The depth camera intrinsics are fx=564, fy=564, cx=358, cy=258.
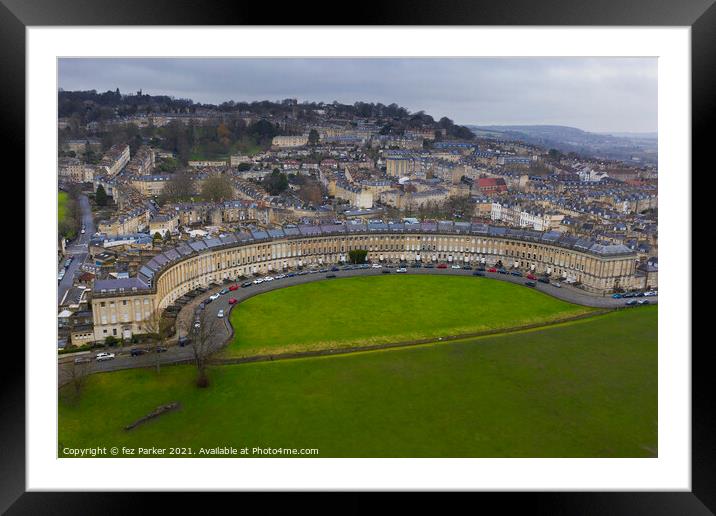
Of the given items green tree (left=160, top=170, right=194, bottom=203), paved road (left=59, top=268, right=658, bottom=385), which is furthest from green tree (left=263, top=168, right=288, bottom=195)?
paved road (left=59, top=268, right=658, bottom=385)

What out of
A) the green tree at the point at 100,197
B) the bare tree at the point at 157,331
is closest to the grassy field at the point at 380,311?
the bare tree at the point at 157,331

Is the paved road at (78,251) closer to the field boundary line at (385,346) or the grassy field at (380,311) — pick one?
the grassy field at (380,311)

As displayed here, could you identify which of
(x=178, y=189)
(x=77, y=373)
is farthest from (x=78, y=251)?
(x=178, y=189)

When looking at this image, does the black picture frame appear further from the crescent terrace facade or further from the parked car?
the crescent terrace facade
